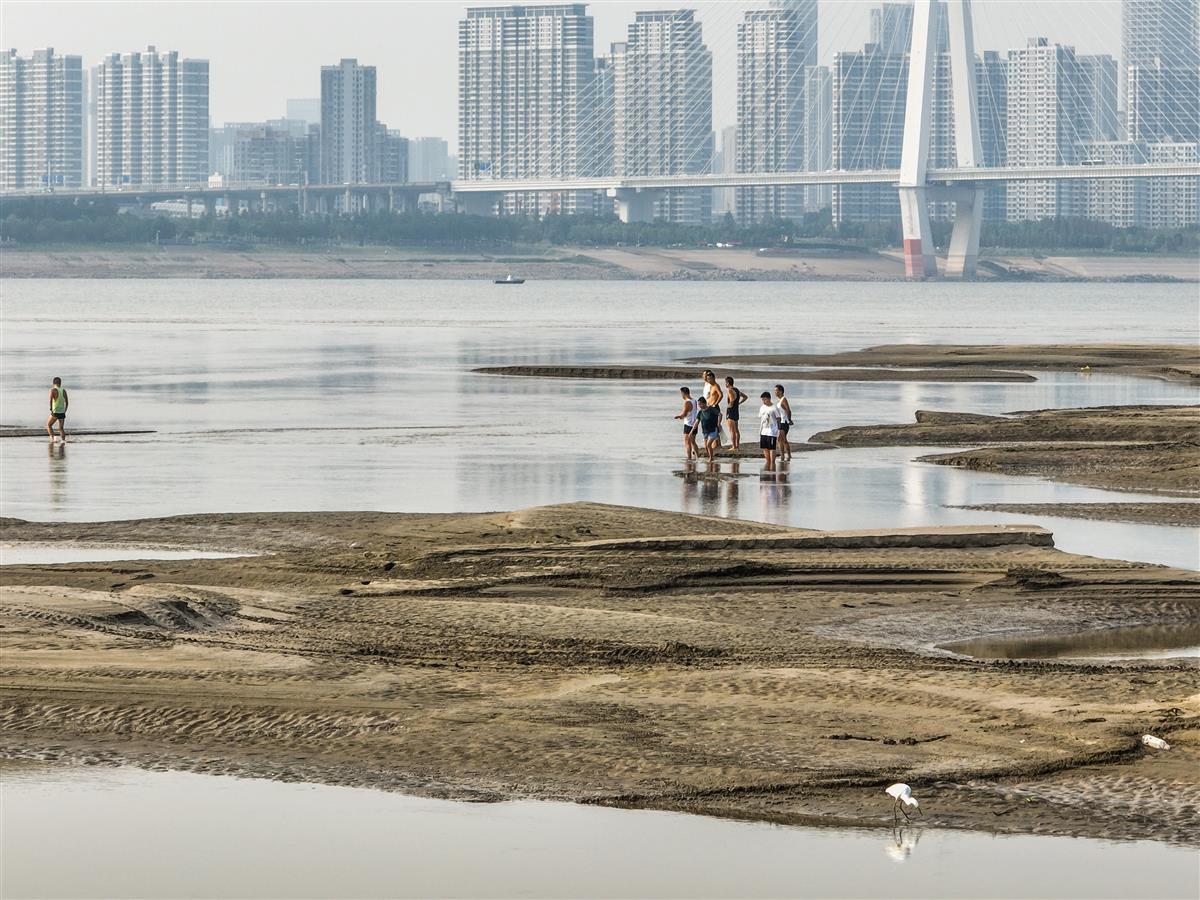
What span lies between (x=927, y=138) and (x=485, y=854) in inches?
5773

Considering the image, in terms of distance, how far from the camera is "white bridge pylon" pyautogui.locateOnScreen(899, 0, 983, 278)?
139m

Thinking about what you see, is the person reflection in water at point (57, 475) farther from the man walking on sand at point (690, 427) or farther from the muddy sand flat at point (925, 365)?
the muddy sand flat at point (925, 365)

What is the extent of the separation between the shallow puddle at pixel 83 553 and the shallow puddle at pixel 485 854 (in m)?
8.39

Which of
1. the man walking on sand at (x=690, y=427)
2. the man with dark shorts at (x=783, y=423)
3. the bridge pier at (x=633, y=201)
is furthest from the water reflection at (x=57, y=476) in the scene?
the bridge pier at (x=633, y=201)

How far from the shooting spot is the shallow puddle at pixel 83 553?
18875 mm

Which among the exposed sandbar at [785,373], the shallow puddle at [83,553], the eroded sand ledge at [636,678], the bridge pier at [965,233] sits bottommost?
the eroded sand ledge at [636,678]

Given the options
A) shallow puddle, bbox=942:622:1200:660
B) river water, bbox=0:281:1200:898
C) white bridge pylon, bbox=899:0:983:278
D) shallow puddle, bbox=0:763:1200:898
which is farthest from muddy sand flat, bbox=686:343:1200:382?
white bridge pylon, bbox=899:0:983:278

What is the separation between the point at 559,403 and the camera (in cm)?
4250

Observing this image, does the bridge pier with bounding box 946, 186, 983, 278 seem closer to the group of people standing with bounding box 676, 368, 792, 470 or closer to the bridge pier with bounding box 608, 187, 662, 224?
the bridge pier with bounding box 608, 187, 662, 224

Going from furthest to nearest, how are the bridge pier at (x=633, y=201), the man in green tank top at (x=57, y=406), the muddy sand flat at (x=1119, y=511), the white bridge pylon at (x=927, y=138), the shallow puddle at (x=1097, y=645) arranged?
the bridge pier at (x=633, y=201) → the white bridge pylon at (x=927, y=138) → the man in green tank top at (x=57, y=406) → the muddy sand flat at (x=1119, y=511) → the shallow puddle at (x=1097, y=645)

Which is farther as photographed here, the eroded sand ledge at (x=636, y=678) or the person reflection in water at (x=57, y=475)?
the person reflection in water at (x=57, y=475)

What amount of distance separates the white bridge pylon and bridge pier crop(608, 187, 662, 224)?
2429cm

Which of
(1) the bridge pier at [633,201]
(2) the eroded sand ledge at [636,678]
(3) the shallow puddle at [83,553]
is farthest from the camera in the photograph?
(1) the bridge pier at [633,201]

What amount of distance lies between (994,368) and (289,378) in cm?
1808
